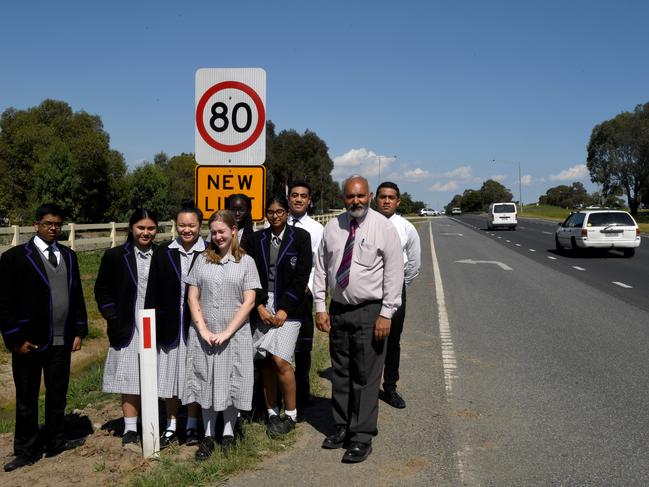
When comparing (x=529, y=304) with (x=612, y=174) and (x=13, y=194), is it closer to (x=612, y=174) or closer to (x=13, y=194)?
(x=13, y=194)

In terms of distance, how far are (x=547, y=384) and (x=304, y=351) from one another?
8.27 ft

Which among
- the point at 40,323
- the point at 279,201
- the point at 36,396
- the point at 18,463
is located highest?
the point at 279,201

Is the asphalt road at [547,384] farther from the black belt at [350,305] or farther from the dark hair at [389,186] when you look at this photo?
the dark hair at [389,186]

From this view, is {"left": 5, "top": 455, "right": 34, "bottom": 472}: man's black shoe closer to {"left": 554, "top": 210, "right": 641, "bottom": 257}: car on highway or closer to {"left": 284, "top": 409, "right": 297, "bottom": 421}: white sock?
{"left": 284, "top": 409, "right": 297, "bottom": 421}: white sock

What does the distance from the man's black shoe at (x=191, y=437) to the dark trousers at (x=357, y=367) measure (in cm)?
105

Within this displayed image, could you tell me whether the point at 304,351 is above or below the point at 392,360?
above

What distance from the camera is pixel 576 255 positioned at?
76.6 feet

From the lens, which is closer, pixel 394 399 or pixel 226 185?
pixel 394 399

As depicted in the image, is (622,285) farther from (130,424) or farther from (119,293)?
(119,293)

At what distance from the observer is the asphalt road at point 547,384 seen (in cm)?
443

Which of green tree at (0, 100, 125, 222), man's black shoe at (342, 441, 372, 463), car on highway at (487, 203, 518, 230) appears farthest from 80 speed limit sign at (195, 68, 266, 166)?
green tree at (0, 100, 125, 222)

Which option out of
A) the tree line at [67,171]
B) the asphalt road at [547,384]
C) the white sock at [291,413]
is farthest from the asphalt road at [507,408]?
the tree line at [67,171]

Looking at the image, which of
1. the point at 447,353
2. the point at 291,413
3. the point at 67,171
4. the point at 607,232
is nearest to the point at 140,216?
the point at 291,413

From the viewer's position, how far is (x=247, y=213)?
5.66 metres
